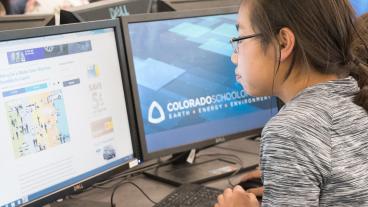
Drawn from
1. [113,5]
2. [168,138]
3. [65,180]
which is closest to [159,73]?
[168,138]

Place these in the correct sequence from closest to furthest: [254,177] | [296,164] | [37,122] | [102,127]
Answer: [296,164], [37,122], [102,127], [254,177]

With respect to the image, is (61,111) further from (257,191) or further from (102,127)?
(257,191)

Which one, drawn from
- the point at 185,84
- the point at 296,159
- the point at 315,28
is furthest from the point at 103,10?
the point at 296,159

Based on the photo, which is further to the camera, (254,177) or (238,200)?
(254,177)

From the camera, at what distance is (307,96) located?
0.95m

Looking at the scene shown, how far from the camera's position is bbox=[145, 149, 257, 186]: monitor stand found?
57.6 inches

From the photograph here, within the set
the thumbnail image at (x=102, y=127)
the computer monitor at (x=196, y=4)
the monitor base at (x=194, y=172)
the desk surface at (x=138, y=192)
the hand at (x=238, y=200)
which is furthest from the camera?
the computer monitor at (x=196, y=4)

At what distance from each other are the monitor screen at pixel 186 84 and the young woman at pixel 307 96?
0.38 metres

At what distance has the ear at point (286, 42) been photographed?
964mm

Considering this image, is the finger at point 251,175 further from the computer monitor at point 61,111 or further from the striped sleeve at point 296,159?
the striped sleeve at point 296,159

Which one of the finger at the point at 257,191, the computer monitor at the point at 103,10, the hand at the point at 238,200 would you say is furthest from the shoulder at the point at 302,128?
the computer monitor at the point at 103,10

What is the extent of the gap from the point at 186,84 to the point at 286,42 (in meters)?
0.56

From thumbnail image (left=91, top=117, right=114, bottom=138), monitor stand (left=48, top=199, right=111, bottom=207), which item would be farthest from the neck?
monitor stand (left=48, top=199, right=111, bottom=207)

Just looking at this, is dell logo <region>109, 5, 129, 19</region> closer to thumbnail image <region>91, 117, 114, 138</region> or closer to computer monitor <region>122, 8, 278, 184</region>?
computer monitor <region>122, 8, 278, 184</region>
